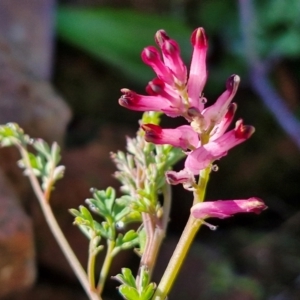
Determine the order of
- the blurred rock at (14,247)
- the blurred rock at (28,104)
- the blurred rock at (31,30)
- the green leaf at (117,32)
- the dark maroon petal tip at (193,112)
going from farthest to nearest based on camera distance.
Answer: the green leaf at (117,32) < the blurred rock at (31,30) < the blurred rock at (28,104) < the blurred rock at (14,247) < the dark maroon petal tip at (193,112)

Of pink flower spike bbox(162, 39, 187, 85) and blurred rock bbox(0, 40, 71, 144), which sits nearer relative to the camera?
pink flower spike bbox(162, 39, 187, 85)

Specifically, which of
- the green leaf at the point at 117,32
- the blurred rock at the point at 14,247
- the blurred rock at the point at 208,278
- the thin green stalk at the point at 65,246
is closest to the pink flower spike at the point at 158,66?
the thin green stalk at the point at 65,246

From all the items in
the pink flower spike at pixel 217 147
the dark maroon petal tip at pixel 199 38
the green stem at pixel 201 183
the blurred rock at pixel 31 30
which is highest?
the blurred rock at pixel 31 30

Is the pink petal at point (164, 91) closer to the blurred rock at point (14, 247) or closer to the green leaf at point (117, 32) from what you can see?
the blurred rock at point (14, 247)

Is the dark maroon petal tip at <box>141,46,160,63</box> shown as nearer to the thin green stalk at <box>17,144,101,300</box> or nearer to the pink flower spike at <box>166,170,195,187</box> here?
the pink flower spike at <box>166,170,195,187</box>

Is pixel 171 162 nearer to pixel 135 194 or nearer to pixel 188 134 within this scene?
pixel 135 194

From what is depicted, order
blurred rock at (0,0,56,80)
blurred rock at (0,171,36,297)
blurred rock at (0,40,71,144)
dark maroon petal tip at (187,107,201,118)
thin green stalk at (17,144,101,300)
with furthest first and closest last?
blurred rock at (0,0,56,80), blurred rock at (0,40,71,144), blurred rock at (0,171,36,297), thin green stalk at (17,144,101,300), dark maroon petal tip at (187,107,201,118)

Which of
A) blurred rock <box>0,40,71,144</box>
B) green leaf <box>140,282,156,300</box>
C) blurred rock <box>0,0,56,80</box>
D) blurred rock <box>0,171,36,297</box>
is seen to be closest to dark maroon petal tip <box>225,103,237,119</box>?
green leaf <box>140,282,156,300</box>

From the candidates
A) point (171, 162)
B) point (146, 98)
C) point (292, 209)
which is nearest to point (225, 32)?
point (292, 209)

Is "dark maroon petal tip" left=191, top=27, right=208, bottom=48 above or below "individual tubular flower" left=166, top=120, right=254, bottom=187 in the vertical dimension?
above
